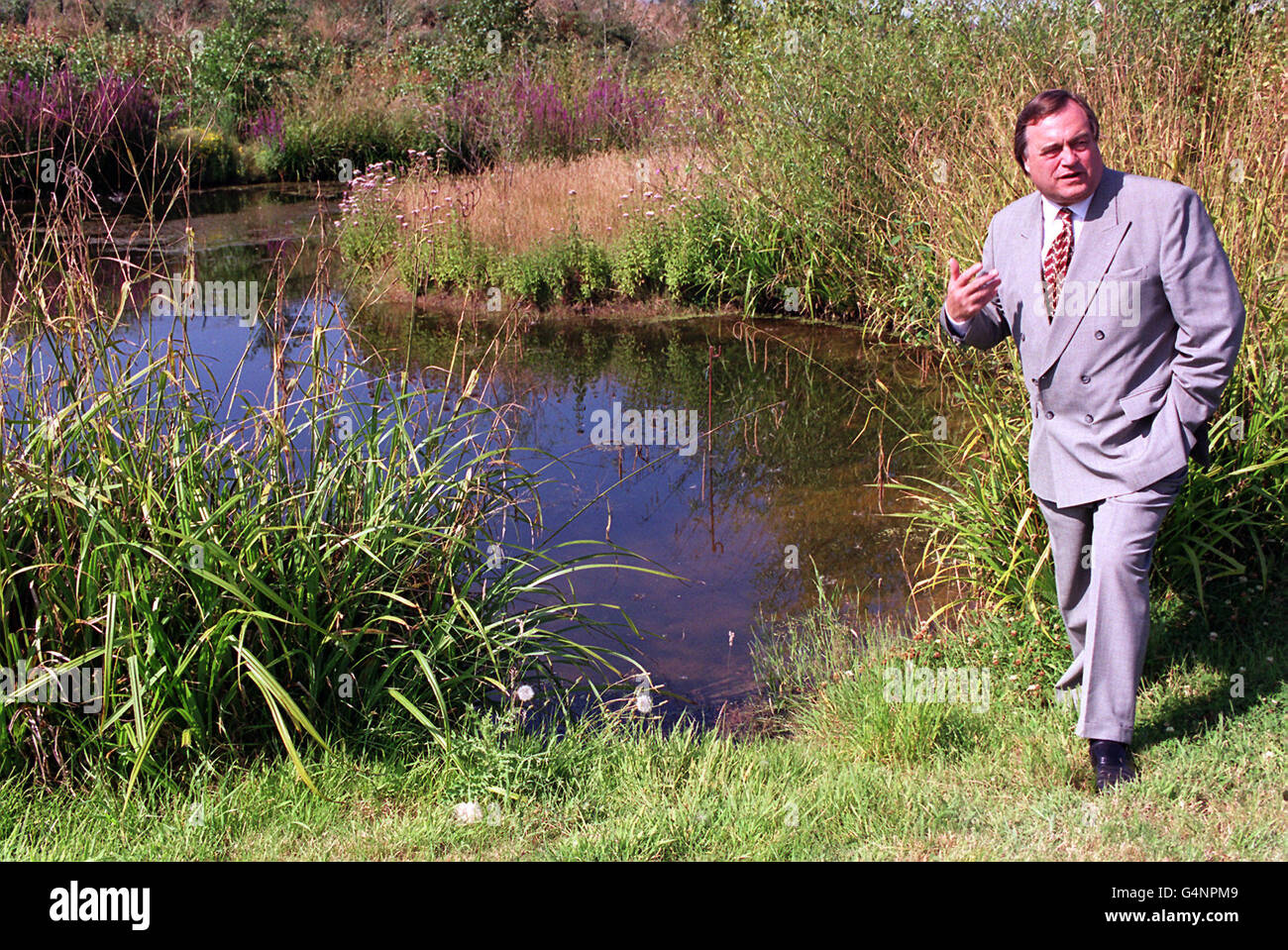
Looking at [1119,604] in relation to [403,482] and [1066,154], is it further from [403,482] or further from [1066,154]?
[403,482]

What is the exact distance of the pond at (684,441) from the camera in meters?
5.14

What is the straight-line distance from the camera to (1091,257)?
10.8ft

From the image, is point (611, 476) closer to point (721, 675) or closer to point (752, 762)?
point (721, 675)

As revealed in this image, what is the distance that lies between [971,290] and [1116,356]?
0.46 m

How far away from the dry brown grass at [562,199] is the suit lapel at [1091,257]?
850 centimetres

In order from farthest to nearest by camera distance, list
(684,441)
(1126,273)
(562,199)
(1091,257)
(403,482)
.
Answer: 1. (562,199)
2. (684,441)
3. (403,482)
4. (1091,257)
5. (1126,273)

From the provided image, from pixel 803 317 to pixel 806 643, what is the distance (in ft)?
21.5

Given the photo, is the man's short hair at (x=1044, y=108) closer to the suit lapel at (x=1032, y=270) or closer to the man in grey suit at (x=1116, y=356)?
the man in grey suit at (x=1116, y=356)

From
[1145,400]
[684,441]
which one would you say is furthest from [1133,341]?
[684,441]

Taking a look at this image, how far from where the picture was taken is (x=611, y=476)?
7.05 m

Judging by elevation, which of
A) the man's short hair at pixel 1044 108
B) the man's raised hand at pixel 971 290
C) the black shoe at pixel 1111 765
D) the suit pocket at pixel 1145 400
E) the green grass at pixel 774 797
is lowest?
the green grass at pixel 774 797

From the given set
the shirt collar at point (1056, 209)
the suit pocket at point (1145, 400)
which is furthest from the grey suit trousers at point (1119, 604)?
the shirt collar at point (1056, 209)
